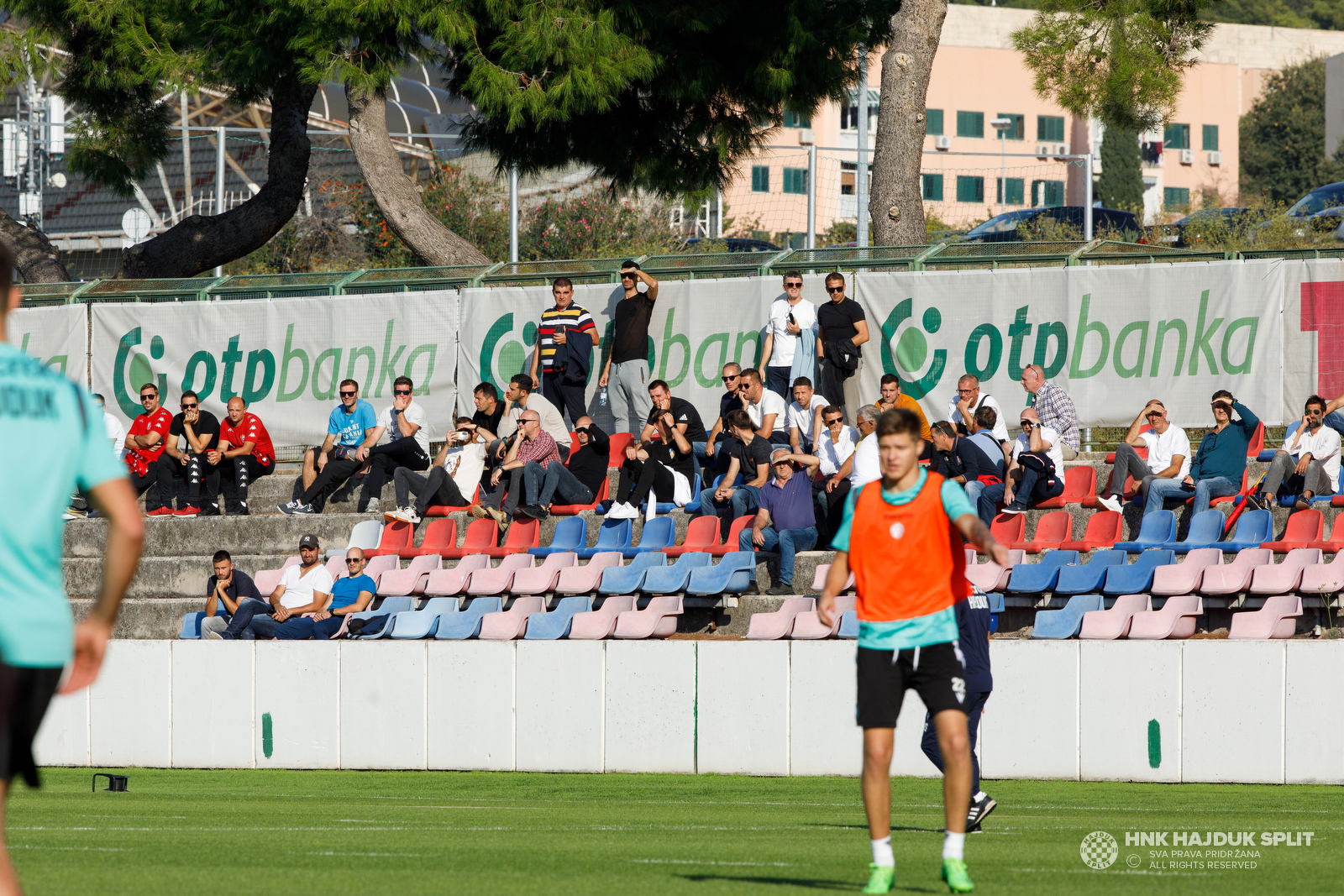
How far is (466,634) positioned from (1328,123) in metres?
63.4

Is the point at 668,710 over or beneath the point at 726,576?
beneath

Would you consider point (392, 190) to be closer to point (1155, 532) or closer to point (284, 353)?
point (284, 353)

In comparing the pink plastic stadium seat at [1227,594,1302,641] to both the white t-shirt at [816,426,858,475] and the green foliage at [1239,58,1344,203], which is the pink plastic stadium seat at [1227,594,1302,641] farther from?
the green foliage at [1239,58,1344,203]

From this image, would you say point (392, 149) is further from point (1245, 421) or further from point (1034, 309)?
point (1245, 421)

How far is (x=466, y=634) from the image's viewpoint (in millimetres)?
15469

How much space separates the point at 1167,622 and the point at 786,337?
17.3 feet

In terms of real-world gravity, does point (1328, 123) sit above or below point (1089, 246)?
above

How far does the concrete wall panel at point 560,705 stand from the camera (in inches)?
535

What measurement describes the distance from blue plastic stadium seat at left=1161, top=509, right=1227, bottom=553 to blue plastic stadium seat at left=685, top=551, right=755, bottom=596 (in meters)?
3.76

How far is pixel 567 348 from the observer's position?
18.0 metres

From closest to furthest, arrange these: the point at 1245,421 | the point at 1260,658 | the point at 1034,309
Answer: the point at 1260,658, the point at 1245,421, the point at 1034,309

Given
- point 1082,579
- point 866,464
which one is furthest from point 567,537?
point 1082,579

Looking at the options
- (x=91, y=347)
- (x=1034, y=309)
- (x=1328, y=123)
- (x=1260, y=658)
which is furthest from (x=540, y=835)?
(x=1328, y=123)

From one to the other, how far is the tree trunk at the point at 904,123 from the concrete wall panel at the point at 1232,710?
8.07 metres
